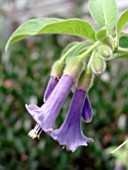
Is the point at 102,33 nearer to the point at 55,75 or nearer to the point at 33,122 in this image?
the point at 55,75

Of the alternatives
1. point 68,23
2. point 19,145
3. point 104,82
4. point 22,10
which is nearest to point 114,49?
point 68,23

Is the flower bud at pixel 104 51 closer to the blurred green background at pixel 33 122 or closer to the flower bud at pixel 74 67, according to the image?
the flower bud at pixel 74 67

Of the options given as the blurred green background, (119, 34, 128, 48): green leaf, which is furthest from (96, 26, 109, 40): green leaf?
the blurred green background

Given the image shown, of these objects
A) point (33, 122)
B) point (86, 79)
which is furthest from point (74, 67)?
point (33, 122)

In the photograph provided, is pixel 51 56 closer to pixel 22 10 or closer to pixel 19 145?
pixel 19 145

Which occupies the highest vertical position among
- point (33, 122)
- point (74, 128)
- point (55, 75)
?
point (55, 75)

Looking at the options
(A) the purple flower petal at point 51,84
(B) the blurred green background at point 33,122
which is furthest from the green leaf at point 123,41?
(B) the blurred green background at point 33,122
